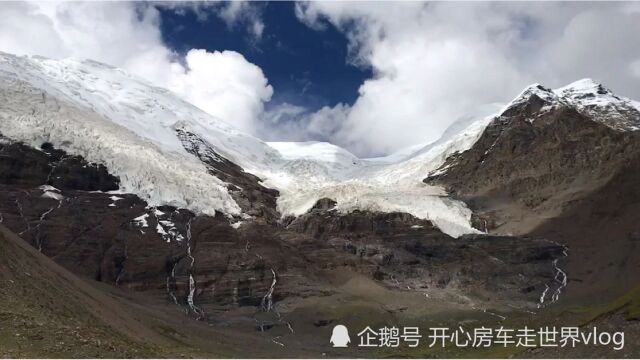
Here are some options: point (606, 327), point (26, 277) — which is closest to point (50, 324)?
point (26, 277)

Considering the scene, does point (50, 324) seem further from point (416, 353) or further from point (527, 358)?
point (416, 353)

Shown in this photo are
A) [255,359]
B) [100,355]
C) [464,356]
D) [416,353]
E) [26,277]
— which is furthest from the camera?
[416,353]

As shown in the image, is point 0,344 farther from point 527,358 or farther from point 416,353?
point 416,353

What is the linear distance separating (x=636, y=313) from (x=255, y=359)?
290 feet

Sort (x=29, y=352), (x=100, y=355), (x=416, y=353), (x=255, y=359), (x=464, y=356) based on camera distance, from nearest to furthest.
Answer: (x=29, y=352)
(x=100, y=355)
(x=255, y=359)
(x=464, y=356)
(x=416, y=353)

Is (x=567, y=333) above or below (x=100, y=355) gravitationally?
above

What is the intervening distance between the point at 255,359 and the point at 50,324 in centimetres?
7348

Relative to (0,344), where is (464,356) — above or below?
above

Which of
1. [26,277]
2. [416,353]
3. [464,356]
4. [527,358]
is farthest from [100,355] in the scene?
[416,353]

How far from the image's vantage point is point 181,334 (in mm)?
177000

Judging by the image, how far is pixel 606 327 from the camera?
94.7m

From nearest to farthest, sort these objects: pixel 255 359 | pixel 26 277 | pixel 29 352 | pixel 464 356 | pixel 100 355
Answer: pixel 29 352, pixel 100 355, pixel 26 277, pixel 255 359, pixel 464 356

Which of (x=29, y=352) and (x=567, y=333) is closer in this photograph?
(x=29, y=352)

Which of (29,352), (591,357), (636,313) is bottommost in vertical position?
(29,352)
